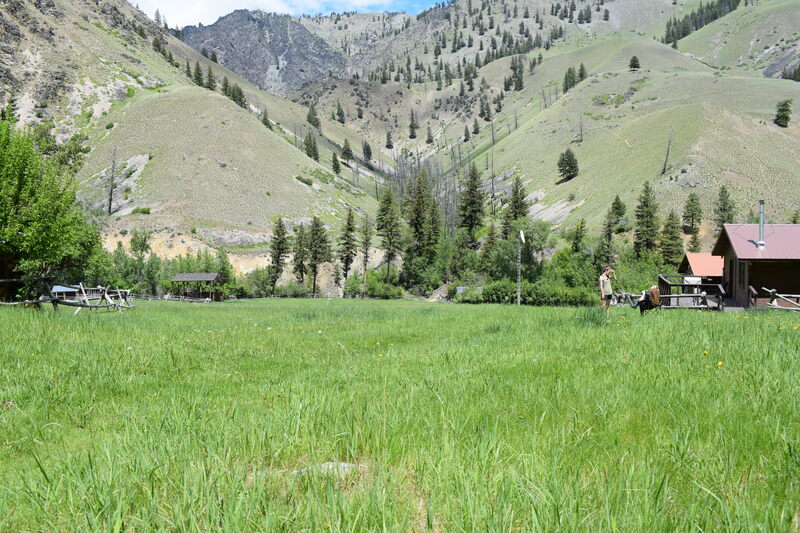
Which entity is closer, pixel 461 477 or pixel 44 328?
pixel 461 477

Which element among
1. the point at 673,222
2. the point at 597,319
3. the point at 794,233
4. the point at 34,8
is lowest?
the point at 597,319

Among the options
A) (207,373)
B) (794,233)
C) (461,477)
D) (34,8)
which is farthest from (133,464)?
(34,8)

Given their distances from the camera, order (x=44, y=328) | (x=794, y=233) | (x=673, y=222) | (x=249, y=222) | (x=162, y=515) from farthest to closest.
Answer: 1. (x=249, y=222)
2. (x=673, y=222)
3. (x=794, y=233)
4. (x=44, y=328)
5. (x=162, y=515)

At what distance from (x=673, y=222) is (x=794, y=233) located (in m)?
43.9

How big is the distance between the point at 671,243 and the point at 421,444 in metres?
86.3

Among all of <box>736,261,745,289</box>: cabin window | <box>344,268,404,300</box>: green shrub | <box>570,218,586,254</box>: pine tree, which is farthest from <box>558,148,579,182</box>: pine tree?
<box>736,261,745,289</box>: cabin window

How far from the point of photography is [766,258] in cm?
3259

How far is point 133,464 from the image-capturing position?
249 centimetres

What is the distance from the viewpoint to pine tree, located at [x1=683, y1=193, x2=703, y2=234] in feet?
265

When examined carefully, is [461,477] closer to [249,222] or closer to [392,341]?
[392,341]

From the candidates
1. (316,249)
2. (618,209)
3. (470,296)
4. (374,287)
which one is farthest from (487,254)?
(316,249)

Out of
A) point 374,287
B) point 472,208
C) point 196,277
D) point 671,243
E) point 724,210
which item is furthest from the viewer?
point 472,208

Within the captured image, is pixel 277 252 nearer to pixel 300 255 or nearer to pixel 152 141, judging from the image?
pixel 300 255

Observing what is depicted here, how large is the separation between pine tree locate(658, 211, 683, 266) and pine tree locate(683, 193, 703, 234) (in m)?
9.44
